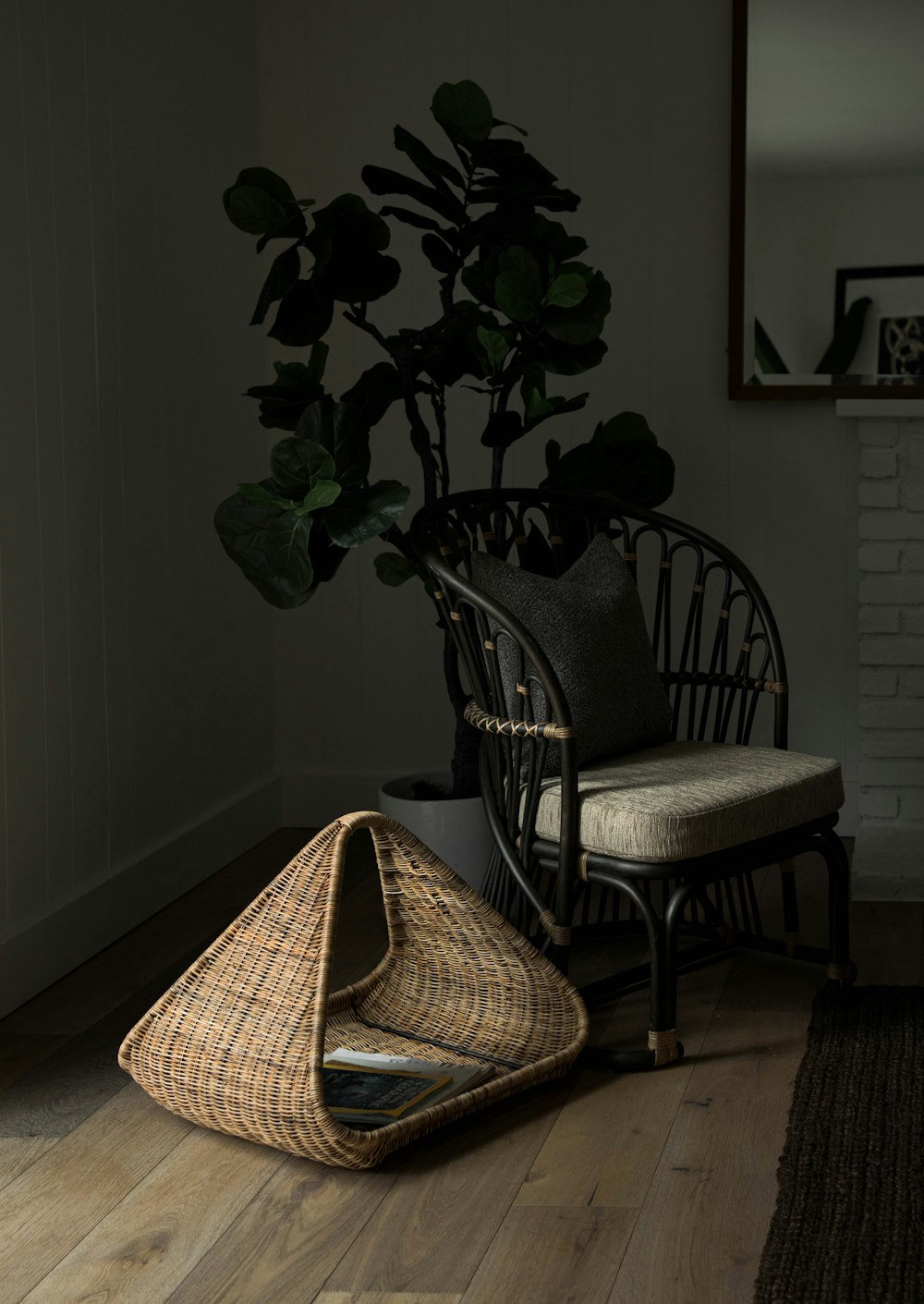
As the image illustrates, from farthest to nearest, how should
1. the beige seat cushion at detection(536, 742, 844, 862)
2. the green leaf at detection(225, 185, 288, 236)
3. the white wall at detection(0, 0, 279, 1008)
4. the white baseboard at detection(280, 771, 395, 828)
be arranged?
the white baseboard at detection(280, 771, 395, 828), the green leaf at detection(225, 185, 288, 236), the white wall at detection(0, 0, 279, 1008), the beige seat cushion at detection(536, 742, 844, 862)

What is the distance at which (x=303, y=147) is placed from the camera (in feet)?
11.9

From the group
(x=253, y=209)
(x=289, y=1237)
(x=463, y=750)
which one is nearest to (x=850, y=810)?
(x=463, y=750)

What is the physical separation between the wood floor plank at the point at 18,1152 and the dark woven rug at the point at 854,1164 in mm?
967

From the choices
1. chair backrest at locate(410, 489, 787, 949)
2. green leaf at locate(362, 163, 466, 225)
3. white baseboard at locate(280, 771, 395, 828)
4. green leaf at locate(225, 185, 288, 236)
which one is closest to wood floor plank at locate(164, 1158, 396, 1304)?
chair backrest at locate(410, 489, 787, 949)

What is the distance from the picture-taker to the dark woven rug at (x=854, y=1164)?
1.53 m

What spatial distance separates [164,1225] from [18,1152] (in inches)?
12.4

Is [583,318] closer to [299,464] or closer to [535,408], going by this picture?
[535,408]

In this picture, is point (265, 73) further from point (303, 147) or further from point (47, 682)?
point (47, 682)

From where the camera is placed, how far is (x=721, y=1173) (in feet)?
5.91

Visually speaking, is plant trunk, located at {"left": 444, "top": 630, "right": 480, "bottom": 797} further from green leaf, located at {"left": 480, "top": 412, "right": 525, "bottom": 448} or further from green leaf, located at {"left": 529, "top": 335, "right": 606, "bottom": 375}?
green leaf, located at {"left": 529, "top": 335, "right": 606, "bottom": 375}

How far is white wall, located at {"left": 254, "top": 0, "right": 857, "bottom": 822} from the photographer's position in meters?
3.48

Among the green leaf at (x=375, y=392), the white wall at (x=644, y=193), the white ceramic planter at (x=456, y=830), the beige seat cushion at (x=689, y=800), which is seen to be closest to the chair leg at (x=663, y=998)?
the beige seat cushion at (x=689, y=800)

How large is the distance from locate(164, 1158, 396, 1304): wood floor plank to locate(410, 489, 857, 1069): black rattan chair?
1.80ft

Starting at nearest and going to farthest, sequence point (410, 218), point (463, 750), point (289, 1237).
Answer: point (289, 1237), point (410, 218), point (463, 750)
